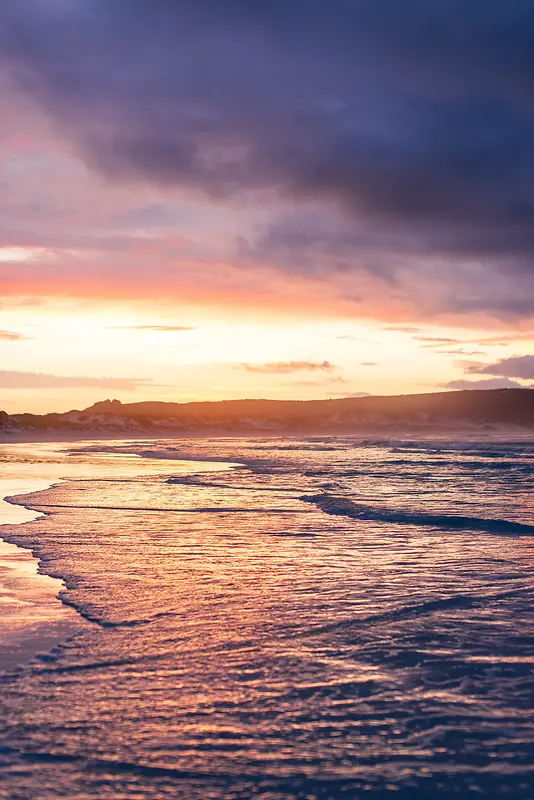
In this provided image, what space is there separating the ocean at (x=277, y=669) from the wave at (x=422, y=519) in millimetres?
257

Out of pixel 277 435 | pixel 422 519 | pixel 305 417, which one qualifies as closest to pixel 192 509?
pixel 422 519

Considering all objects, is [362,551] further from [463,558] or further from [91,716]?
[91,716]

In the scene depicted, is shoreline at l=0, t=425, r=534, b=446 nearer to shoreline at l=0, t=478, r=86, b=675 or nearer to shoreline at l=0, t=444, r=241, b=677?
shoreline at l=0, t=444, r=241, b=677

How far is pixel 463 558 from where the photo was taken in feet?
29.3

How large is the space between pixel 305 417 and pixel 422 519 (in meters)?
113

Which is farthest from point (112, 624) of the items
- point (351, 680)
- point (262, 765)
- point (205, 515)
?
point (205, 515)

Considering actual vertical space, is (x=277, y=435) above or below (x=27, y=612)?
below

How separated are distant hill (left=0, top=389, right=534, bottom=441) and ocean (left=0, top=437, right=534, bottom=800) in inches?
3054

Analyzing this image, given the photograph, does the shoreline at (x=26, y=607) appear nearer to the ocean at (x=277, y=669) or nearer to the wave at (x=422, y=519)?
the ocean at (x=277, y=669)

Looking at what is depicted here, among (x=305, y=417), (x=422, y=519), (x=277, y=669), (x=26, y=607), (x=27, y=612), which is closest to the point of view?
(x=277, y=669)

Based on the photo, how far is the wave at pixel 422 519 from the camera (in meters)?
11.4

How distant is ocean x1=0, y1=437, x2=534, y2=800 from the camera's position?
3674 millimetres

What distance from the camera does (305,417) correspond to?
410ft

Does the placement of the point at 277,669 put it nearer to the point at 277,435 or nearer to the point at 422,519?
the point at 422,519
